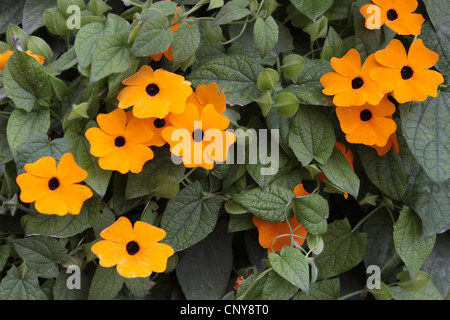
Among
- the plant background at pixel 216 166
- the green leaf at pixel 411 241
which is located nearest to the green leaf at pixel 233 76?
the plant background at pixel 216 166

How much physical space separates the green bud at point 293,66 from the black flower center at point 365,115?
0.40ft

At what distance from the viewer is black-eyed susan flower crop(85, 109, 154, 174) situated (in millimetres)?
770

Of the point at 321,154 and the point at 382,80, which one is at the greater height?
the point at 382,80

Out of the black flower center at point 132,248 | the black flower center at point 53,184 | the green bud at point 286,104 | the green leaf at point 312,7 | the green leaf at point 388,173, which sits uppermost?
the green leaf at point 312,7

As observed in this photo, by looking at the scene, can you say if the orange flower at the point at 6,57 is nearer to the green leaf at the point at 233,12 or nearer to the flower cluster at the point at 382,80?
the green leaf at the point at 233,12

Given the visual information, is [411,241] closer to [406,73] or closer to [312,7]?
[406,73]

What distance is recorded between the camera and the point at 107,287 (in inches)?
34.7

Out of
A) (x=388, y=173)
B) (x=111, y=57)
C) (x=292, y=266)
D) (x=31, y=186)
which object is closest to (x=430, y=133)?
(x=388, y=173)

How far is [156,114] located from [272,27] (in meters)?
0.24

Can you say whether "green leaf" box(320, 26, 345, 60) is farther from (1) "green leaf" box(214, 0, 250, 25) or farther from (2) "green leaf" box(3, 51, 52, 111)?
(2) "green leaf" box(3, 51, 52, 111)

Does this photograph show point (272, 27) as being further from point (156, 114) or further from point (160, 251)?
point (160, 251)

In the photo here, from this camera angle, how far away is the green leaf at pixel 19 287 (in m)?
0.86

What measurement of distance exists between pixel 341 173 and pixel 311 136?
82 millimetres
